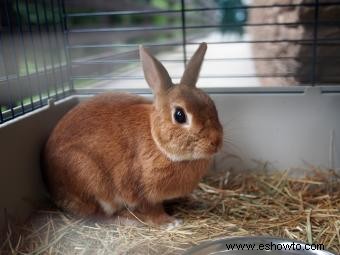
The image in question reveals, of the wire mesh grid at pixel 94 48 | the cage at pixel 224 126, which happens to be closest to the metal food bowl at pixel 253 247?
the cage at pixel 224 126

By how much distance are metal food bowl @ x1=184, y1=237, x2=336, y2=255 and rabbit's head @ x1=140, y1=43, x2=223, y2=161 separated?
A: 0.32m

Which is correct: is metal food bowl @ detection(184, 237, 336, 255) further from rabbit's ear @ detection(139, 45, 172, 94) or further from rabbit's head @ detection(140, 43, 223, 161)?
rabbit's ear @ detection(139, 45, 172, 94)

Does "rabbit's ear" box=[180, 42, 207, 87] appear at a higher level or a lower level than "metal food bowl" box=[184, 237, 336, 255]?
higher

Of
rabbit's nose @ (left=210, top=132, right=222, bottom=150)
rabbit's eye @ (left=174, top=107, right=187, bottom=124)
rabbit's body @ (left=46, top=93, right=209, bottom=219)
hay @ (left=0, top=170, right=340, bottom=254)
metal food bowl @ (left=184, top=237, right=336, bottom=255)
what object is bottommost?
hay @ (left=0, top=170, right=340, bottom=254)

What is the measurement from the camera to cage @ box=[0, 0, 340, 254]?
160cm

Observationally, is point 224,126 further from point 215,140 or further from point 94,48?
point 94,48

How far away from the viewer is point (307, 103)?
196 centimetres

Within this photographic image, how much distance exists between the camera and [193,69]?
166 cm

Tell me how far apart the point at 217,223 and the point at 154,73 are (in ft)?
2.15

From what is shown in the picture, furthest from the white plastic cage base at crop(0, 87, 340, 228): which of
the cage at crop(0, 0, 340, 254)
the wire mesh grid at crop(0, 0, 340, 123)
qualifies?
the wire mesh grid at crop(0, 0, 340, 123)

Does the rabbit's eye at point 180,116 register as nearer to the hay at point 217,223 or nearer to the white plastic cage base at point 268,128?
the hay at point 217,223

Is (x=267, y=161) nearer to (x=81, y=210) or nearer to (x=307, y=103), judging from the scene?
(x=307, y=103)

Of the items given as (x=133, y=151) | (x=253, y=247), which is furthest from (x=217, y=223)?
(x=133, y=151)

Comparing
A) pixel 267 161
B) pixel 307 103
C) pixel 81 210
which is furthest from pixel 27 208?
pixel 307 103
